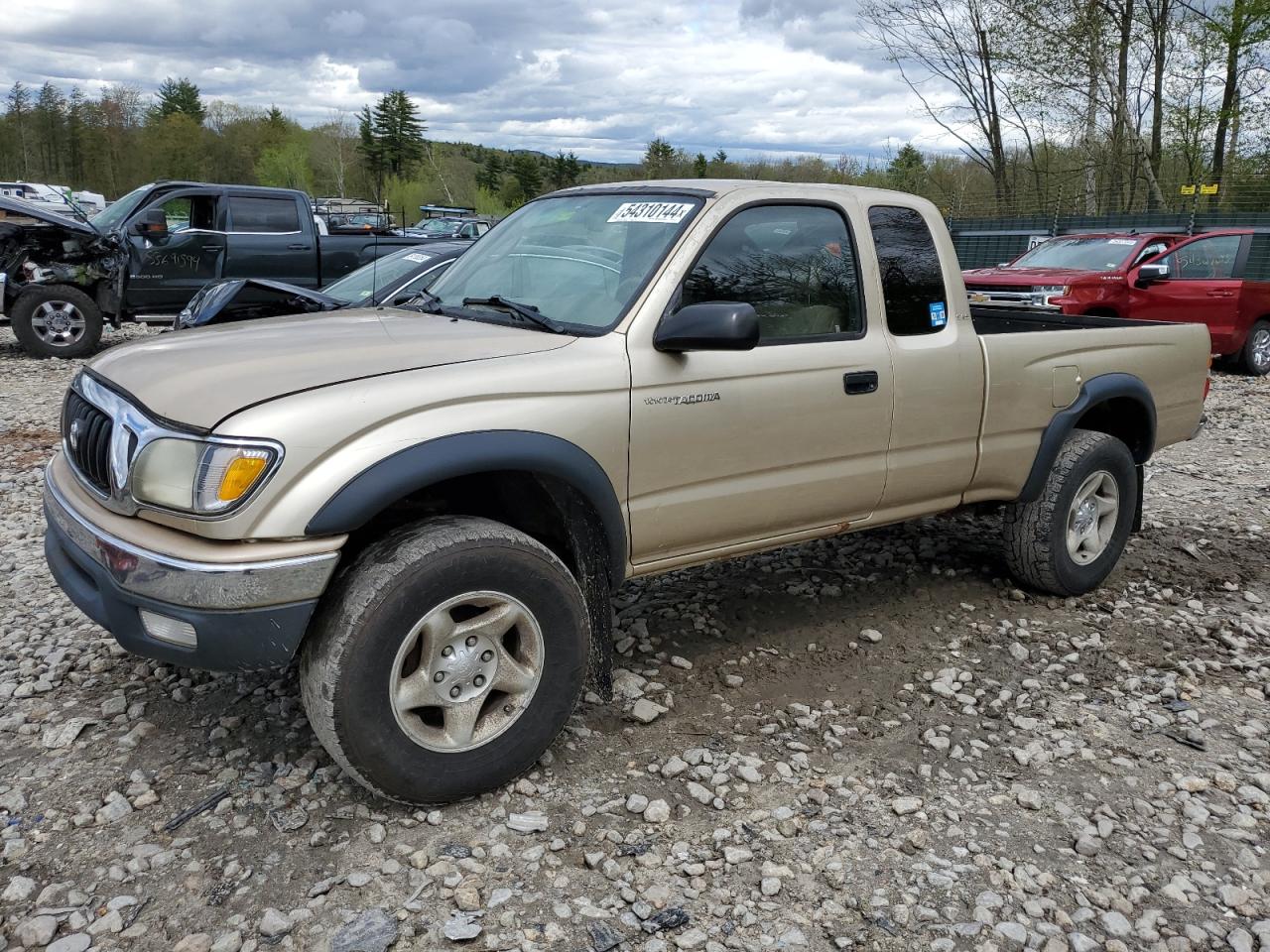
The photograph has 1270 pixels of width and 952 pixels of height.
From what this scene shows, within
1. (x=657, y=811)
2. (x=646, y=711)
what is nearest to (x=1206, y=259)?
(x=646, y=711)

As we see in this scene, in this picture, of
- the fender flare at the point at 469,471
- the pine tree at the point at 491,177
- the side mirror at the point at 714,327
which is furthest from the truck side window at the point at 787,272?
the pine tree at the point at 491,177

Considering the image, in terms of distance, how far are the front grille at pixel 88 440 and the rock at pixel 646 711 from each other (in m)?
1.88

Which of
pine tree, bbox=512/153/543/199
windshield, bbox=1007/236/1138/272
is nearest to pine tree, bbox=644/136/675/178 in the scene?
pine tree, bbox=512/153/543/199

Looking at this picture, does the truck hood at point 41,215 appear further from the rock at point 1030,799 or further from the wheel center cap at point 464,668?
the rock at point 1030,799

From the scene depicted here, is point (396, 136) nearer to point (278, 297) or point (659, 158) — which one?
point (659, 158)

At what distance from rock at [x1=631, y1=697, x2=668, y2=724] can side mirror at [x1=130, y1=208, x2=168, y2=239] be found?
10.5 metres

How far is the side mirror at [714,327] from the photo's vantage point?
312 centimetres

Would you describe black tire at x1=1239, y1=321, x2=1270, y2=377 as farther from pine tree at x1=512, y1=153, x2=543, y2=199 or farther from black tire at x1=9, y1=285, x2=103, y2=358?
pine tree at x1=512, y1=153, x2=543, y2=199

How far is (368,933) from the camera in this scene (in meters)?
2.54

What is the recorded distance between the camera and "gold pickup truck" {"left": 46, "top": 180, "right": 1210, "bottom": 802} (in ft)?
8.86

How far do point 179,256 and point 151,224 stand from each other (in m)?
0.48

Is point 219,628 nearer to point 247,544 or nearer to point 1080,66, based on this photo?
point 247,544

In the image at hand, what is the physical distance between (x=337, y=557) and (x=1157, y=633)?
3.69m

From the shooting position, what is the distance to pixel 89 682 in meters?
3.80
